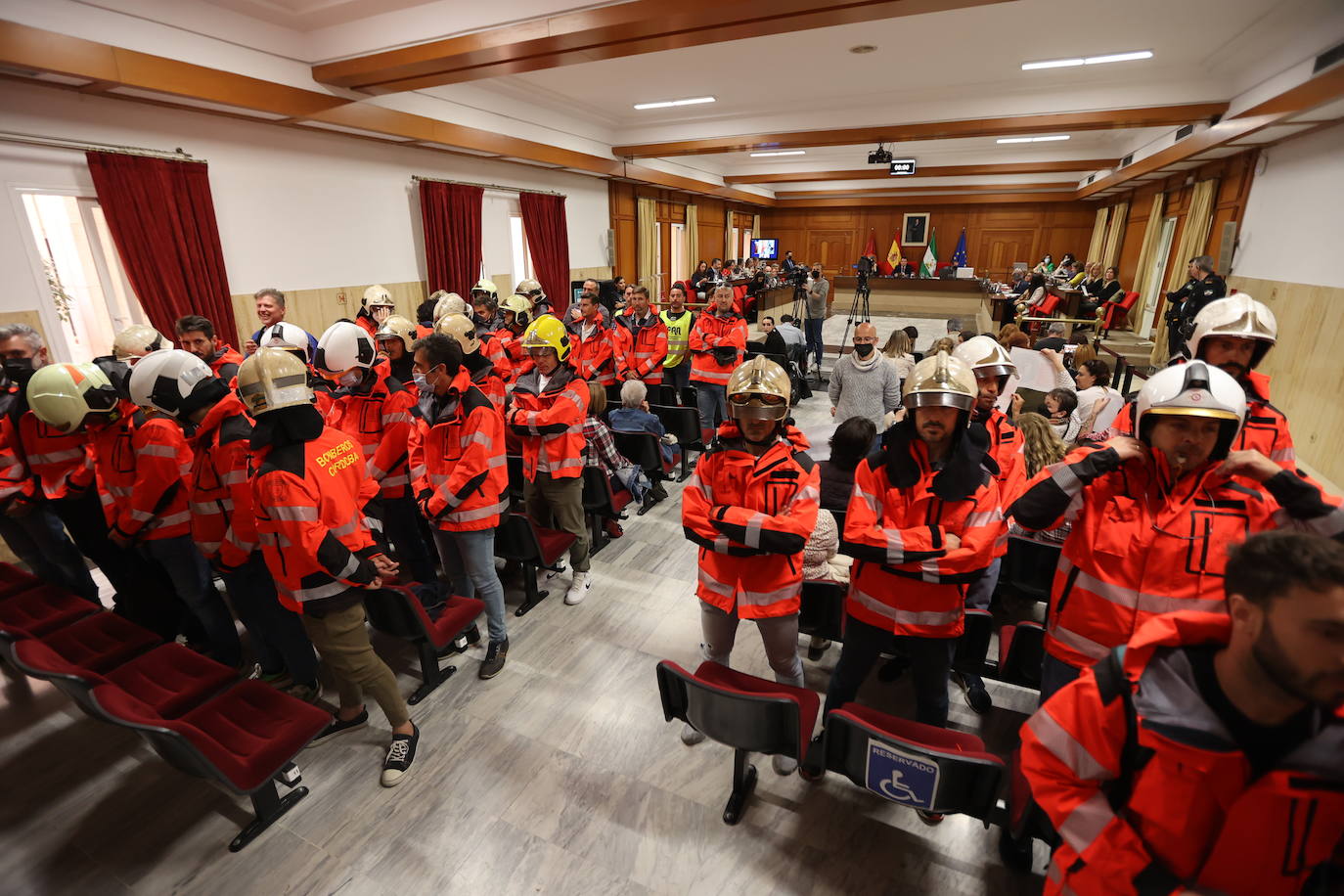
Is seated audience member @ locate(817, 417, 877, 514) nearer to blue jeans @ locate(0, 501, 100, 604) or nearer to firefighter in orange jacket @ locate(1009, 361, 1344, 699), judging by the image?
firefighter in orange jacket @ locate(1009, 361, 1344, 699)

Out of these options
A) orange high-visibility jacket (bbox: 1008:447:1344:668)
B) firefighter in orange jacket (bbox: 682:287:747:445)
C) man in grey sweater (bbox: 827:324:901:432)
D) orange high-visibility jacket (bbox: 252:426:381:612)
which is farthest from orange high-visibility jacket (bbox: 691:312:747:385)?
orange high-visibility jacket (bbox: 1008:447:1344:668)

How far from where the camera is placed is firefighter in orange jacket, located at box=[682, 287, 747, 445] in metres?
5.60

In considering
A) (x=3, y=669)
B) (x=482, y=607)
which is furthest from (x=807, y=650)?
(x=3, y=669)

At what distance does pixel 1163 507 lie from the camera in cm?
163

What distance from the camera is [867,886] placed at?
Result: 2.03m

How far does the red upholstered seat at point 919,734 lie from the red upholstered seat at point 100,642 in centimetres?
299

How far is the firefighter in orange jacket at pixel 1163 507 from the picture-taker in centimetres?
153

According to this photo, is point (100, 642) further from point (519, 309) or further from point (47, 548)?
point (519, 309)

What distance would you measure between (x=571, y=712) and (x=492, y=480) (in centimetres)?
121

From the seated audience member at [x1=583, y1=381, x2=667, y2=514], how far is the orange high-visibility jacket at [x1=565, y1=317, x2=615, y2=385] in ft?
3.90

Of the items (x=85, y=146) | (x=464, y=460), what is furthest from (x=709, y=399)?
(x=85, y=146)

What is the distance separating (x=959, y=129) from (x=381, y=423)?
873 centimetres

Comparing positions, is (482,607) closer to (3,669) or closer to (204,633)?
(204,633)

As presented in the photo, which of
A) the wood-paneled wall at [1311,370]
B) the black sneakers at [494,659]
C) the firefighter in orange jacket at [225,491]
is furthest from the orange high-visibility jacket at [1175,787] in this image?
the wood-paneled wall at [1311,370]
